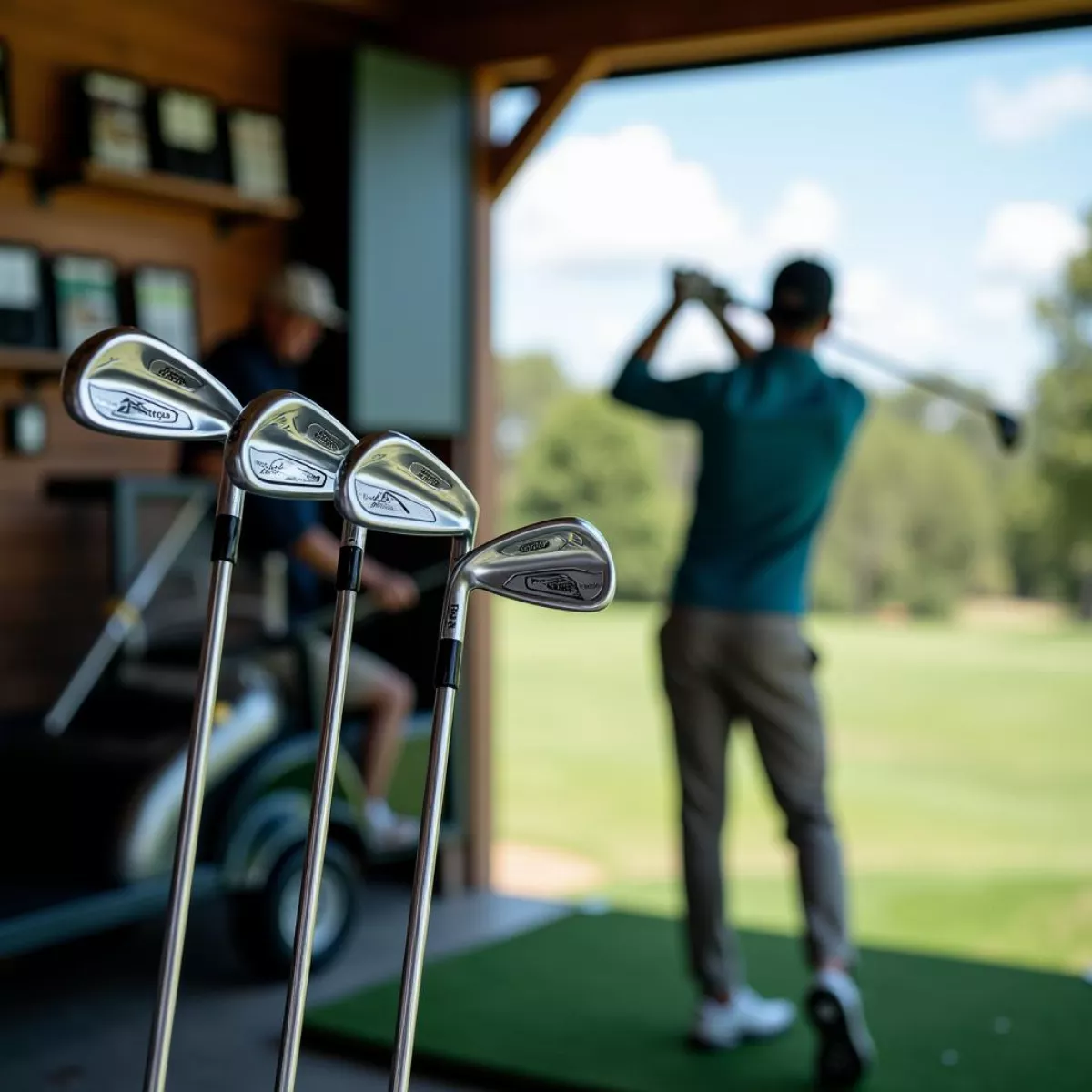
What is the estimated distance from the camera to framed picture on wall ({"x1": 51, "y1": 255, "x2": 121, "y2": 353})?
436 cm

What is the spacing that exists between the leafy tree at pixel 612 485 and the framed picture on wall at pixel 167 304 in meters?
8.13

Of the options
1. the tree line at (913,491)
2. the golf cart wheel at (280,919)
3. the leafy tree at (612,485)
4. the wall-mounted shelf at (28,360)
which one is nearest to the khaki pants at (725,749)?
the golf cart wheel at (280,919)

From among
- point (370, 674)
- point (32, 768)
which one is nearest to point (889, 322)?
point (370, 674)

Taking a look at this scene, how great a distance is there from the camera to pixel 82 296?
14.5 feet

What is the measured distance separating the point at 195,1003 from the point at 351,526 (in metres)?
2.56

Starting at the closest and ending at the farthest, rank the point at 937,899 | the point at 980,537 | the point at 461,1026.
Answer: the point at 461,1026 → the point at 980,537 → the point at 937,899

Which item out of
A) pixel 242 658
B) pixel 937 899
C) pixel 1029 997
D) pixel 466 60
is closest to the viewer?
pixel 1029 997

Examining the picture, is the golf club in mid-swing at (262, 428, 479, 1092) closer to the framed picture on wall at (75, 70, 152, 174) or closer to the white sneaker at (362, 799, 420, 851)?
the white sneaker at (362, 799, 420, 851)

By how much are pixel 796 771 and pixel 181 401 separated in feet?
6.31

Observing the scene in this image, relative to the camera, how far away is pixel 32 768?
3.77 meters

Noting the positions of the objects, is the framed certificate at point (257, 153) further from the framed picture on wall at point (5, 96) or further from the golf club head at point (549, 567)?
the golf club head at point (549, 567)

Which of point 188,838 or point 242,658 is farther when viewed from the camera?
point 242,658

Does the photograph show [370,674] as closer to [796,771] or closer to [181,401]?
[796,771]

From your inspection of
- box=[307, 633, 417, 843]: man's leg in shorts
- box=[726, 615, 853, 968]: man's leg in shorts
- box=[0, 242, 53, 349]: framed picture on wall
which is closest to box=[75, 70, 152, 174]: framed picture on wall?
box=[0, 242, 53, 349]: framed picture on wall
